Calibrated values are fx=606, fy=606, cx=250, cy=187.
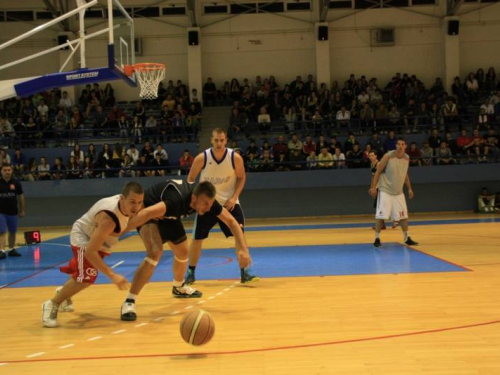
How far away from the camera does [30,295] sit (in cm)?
811

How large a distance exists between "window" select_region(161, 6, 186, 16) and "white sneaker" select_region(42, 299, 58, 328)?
22.5m

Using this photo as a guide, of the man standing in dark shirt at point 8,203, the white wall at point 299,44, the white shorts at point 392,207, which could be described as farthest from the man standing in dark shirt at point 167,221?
the white wall at point 299,44

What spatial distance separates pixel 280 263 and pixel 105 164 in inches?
472

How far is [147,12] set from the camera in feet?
88.3

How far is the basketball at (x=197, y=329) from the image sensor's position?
507cm

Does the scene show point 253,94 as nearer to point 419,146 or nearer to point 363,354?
point 419,146

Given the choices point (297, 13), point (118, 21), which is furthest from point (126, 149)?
point (297, 13)

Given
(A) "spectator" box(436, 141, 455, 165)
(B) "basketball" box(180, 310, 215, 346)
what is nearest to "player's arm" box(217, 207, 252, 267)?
(B) "basketball" box(180, 310, 215, 346)

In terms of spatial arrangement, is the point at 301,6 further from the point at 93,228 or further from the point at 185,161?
the point at 93,228

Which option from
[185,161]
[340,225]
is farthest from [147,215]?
[185,161]

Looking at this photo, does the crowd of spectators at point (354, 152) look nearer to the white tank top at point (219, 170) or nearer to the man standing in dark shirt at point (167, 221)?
the white tank top at point (219, 170)

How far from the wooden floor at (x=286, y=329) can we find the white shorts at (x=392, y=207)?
2.64m

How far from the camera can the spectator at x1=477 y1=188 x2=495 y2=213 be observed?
20859 mm

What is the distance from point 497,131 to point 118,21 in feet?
47.8
